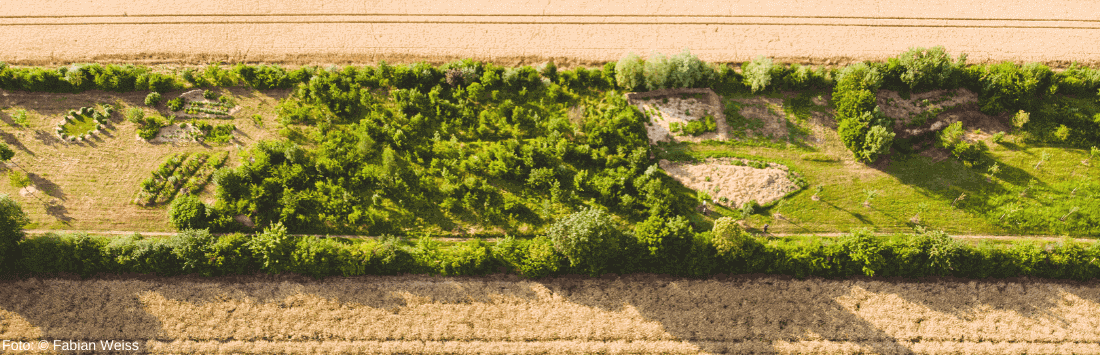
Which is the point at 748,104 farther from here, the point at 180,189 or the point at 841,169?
the point at 180,189

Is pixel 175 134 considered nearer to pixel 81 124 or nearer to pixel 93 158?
pixel 93 158

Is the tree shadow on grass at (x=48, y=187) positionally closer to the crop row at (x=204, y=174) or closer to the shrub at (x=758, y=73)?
the crop row at (x=204, y=174)

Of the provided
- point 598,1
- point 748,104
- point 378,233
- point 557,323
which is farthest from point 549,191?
point 598,1

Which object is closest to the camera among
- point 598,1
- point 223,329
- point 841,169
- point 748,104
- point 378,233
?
point 223,329

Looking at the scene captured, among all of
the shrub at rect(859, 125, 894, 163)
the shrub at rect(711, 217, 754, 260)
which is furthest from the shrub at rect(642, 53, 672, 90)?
the shrub at rect(859, 125, 894, 163)

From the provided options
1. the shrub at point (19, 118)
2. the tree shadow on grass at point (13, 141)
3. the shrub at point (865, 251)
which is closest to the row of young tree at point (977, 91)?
the shrub at point (865, 251)
